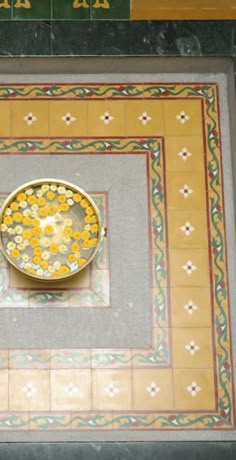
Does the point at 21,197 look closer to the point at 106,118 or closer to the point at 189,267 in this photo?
the point at 106,118

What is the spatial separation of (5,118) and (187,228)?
3.47 ft

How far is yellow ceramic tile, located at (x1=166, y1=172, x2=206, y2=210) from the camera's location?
14.9ft

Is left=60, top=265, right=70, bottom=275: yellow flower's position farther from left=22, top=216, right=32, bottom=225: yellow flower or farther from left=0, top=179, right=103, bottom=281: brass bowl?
left=22, top=216, right=32, bottom=225: yellow flower

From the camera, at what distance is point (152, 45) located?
4.66m

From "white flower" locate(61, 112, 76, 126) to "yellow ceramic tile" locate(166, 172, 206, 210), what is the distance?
0.55 meters

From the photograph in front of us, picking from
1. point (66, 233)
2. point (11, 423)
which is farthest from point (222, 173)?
point (11, 423)

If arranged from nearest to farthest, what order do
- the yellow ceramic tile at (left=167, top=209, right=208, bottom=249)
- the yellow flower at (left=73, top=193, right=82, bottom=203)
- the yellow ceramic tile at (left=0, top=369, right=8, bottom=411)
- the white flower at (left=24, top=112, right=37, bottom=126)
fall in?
the yellow ceramic tile at (left=0, top=369, right=8, bottom=411) → the yellow flower at (left=73, top=193, right=82, bottom=203) → the yellow ceramic tile at (left=167, top=209, right=208, bottom=249) → the white flower at (left=24, top=112, right=37, bottom=126)

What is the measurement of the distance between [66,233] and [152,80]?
3.09ft

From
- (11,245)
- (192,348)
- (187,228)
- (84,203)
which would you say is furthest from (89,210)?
(192,348)

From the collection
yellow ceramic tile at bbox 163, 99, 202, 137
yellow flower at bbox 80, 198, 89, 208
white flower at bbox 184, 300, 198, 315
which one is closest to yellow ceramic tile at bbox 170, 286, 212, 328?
white flower at bbox 184, 300, 198, 315

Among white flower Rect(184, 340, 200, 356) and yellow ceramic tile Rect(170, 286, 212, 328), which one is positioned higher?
yellow ceramic tile Rect(170, 286, 212, 328)

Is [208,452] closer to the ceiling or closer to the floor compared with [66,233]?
closer to the floor

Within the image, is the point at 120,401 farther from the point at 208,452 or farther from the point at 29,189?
the point at 29,189

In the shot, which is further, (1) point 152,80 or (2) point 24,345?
(1) point 152,80
